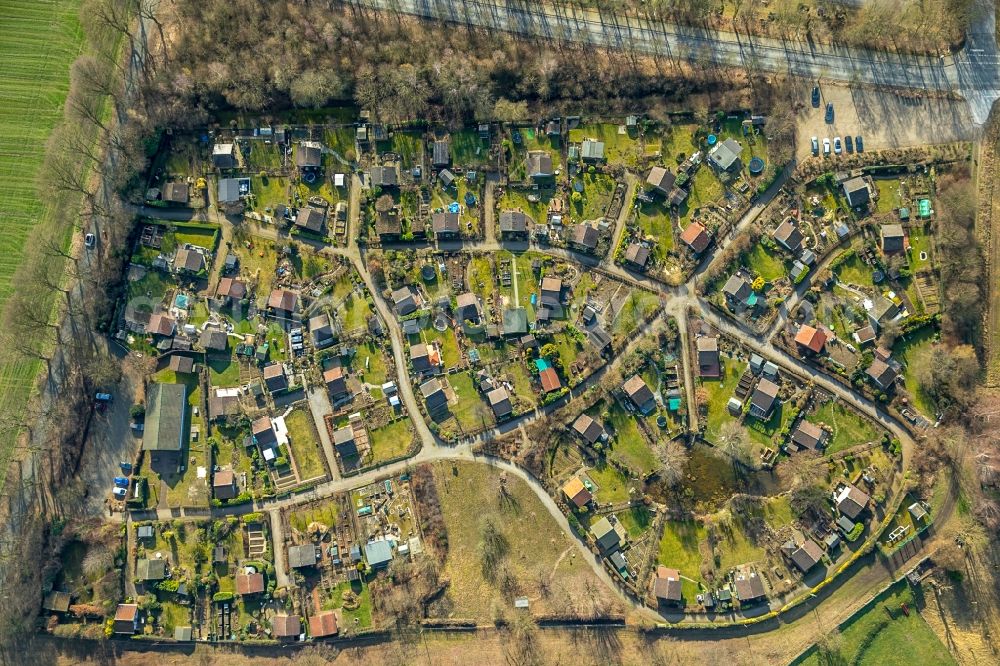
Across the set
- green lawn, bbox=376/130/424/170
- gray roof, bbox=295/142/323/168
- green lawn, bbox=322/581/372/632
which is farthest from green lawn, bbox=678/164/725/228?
green lawn, bbox=322/581/372/632

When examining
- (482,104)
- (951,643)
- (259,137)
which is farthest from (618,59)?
(951,643)

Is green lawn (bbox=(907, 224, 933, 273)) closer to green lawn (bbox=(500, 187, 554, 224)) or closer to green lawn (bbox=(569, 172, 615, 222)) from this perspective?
green lawn (bbox=(569, 172, 615, 222))

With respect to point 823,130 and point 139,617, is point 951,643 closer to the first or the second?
point 823,130

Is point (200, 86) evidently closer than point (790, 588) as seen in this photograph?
No

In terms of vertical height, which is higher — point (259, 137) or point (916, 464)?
point (259, 137)

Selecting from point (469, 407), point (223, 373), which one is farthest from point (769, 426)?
point (223, 373)

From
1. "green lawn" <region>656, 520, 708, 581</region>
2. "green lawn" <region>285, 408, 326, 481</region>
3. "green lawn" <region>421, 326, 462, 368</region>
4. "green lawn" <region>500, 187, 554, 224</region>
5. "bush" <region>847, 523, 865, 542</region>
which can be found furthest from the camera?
"green lawn" <region>500, 187, 554, 224</region>

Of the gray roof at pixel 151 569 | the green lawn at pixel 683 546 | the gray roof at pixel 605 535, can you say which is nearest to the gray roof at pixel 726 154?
the green lawn at pixel 683 546

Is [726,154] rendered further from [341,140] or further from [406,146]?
[341,140]
